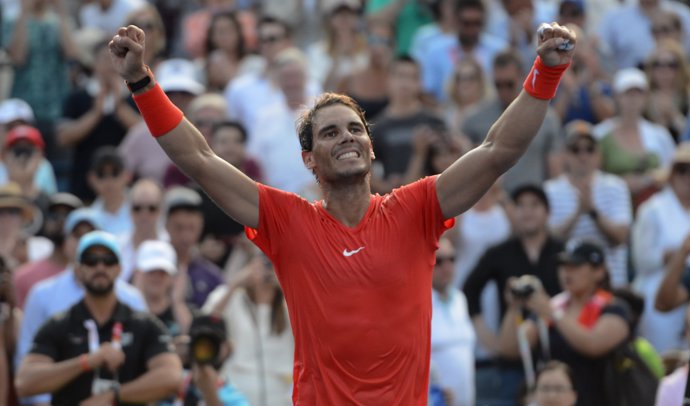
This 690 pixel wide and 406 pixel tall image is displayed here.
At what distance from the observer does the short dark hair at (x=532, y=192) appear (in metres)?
12.3

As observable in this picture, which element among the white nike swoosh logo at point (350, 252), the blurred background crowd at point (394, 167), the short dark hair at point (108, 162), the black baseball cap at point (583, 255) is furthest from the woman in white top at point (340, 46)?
the white nike swoosh logo at point (350, 252)

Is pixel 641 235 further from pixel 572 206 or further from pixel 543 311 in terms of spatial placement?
pixel 543 311

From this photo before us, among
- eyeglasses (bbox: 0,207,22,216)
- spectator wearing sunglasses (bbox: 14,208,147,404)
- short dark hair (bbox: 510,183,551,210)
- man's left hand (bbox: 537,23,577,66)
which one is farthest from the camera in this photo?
short dark hair (bbox: 510,183,551,210)

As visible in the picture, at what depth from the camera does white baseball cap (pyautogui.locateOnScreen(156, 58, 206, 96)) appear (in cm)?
1418

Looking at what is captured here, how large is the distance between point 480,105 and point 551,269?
245 cm

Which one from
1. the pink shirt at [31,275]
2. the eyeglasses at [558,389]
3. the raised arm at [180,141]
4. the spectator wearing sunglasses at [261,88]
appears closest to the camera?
the raised arm at [180,141]

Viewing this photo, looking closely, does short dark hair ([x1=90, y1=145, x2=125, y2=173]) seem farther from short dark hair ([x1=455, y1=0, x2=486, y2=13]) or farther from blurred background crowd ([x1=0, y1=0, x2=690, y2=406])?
short dark hair ([x1=455, y1=0, x2=486, y2=13])

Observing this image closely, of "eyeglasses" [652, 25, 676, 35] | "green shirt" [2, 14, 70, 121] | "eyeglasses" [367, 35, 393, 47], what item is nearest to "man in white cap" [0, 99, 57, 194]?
"green shirt" [2, 14, 70, 121]

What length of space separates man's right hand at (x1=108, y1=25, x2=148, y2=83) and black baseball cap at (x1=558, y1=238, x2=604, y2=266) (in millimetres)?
5424

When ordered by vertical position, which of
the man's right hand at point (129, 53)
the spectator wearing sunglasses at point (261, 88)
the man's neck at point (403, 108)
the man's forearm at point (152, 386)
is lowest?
the man's forearm at point (152, 386)

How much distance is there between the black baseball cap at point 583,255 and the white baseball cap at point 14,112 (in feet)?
17.5

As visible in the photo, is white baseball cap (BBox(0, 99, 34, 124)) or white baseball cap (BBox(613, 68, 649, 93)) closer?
white baseball cap (BBox(0, 99, 34, 124))

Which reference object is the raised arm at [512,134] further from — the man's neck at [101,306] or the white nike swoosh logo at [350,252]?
the man's neck at [101,306]

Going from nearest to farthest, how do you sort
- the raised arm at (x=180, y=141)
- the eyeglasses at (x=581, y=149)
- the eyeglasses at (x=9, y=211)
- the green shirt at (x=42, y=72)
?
1. the raised arm at (x=180, y=141)
2. the eyeglasses at (x=9, y=211)
3. the eyeglasses at (x=581, y=149)
4. the green shirt at (x=42, y=72)
